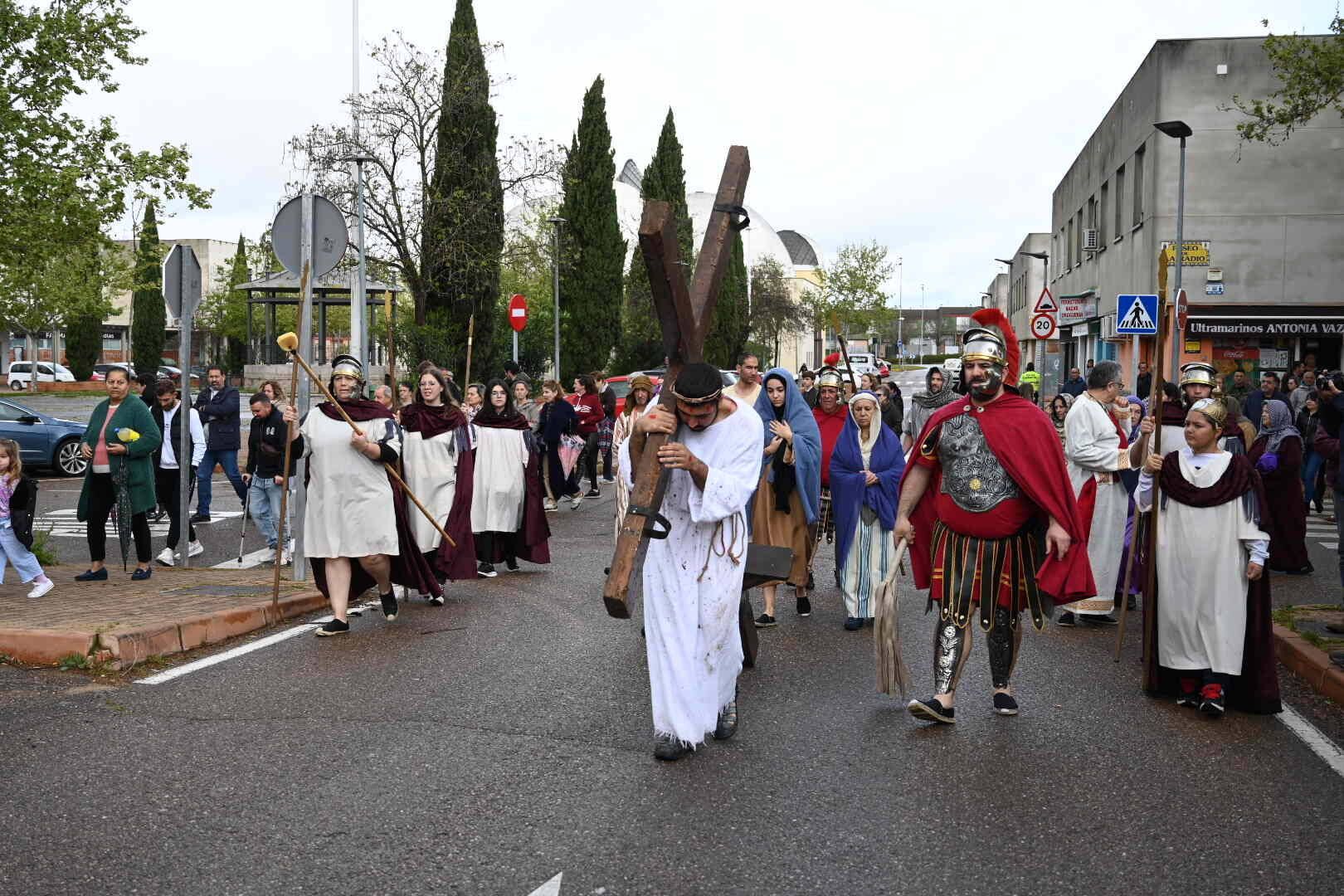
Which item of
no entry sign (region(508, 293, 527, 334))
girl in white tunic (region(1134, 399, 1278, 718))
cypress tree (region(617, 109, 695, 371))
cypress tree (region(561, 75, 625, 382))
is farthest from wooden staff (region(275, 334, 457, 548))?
cypress tree (region(617, 109, 695, 371))

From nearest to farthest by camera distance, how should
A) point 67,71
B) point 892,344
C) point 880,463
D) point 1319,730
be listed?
point 1319,730
point 880,463
point 67,71
point 892,344

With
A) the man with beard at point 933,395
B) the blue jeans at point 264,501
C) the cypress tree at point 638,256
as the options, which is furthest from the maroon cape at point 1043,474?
the cypress tree at point 638,256

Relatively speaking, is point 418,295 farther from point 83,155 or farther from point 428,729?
point 428,729

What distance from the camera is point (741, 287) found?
58.0 m

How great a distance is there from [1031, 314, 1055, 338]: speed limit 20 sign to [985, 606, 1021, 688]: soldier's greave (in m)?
19.2

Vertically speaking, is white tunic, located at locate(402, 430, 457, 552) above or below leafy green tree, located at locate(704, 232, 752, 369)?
below

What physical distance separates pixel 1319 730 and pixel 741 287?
52.1 m

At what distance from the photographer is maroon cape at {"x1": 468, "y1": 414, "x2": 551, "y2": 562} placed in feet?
38.1

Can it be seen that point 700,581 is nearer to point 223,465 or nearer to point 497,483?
point 497,483

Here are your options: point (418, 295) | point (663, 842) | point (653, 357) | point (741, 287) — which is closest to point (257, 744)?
point (663, 842)

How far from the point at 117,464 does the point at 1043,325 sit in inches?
725

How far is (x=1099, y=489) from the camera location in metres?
9.89

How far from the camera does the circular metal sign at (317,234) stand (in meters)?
10.9

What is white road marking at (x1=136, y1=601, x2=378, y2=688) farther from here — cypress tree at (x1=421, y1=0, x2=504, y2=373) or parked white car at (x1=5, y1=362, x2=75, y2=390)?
parked white car at (x1=5, y1=362, x2=75, y2=390)
